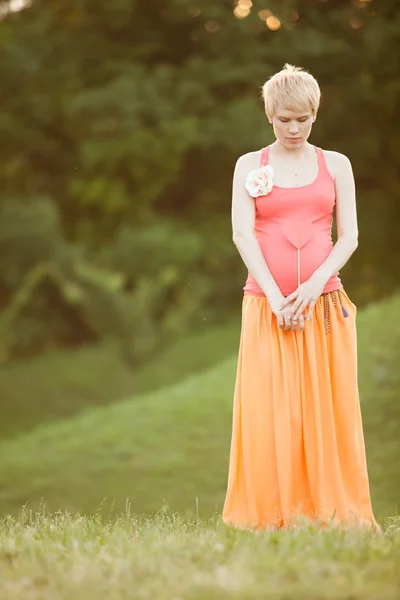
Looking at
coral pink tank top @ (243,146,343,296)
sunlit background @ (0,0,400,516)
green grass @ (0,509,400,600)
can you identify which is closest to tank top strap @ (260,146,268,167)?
coral pink tank top @ (243,146,343,296)

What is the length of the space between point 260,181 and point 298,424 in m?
1.06

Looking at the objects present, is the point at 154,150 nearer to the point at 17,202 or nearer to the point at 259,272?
the point at 17,202

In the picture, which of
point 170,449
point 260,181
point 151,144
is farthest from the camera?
point 151,144

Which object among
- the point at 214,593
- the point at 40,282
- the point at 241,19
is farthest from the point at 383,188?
the point at 214,593

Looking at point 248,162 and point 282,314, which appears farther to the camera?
point 248,162

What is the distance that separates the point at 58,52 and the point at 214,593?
16.1 metres

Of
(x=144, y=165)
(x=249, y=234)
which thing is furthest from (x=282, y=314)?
(x=144, y=165)

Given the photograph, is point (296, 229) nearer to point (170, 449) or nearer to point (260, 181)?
point (260, 181)

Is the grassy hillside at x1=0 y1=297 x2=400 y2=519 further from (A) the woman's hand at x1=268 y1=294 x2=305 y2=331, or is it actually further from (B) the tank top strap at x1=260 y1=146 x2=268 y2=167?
(B) the tank top strap at x1=260 y1=146 x2=268 y2=167

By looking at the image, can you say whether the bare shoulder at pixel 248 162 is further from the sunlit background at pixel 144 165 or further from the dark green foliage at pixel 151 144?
the dark green foliage at pixel 151 144

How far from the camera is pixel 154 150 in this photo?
17.2 metres

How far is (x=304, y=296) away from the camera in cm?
388

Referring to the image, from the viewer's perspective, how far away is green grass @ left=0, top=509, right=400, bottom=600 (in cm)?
289

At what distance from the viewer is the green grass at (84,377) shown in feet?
53.1
